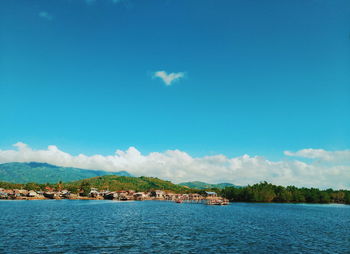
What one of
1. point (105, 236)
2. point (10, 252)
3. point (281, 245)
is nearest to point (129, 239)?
point (105, 236)

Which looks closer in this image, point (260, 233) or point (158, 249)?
point (158, 249)

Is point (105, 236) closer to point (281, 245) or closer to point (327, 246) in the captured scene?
point (281, 245)

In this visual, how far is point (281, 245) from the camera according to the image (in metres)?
50.2

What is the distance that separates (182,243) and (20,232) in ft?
120

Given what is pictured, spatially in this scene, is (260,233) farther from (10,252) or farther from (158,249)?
(10,252)

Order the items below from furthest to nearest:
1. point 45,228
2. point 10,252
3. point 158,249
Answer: point 45,228 → point 158,249 → point 10,252

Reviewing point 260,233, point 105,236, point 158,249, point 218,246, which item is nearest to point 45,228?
point 105,236

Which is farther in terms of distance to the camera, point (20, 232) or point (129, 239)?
point (20, 232)

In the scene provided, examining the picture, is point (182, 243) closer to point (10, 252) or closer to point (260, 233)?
point (260, 233)

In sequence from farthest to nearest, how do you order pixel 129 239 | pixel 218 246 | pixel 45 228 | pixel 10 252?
pixel 45 228
pixel 129 239
pixel 218 246
pixel 10 252

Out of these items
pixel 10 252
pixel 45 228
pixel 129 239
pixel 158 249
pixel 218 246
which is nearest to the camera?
pixel 10 252

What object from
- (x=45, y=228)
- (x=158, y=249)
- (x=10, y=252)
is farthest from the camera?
(x=45, y=228)

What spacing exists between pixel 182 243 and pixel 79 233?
2408cm

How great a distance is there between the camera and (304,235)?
6316 cm
